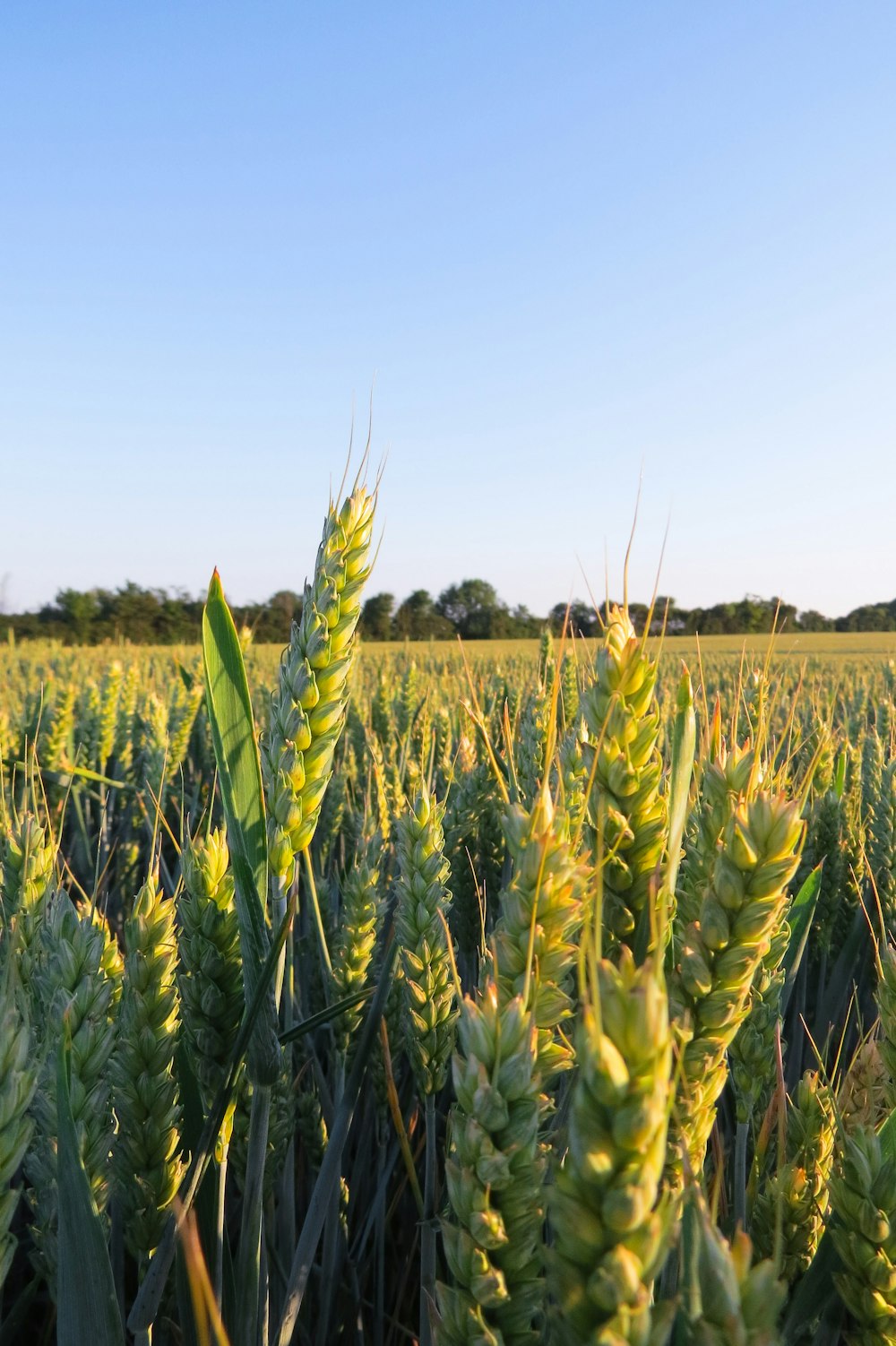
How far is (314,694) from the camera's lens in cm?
99

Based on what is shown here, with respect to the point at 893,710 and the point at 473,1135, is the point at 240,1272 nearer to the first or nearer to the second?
the point at 473,1135

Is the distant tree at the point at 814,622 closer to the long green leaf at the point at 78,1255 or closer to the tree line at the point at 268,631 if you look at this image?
the tree line at the point at 268,631

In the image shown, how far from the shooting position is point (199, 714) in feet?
14.8

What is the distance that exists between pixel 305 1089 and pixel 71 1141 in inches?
36.9

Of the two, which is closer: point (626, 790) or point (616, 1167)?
point (616, 1167)

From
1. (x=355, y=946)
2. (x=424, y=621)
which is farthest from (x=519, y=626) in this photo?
(x=355, y=946)

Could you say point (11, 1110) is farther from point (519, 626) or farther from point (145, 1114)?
point (519, 626)

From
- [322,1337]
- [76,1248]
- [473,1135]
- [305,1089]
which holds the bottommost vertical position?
[322,1337]

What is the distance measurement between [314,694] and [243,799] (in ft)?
0.51

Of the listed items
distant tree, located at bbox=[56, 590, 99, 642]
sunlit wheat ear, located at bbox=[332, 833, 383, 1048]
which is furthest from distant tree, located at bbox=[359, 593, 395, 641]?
sunlit wheat ear, located at bbox=[332, 833, 383, 1048]

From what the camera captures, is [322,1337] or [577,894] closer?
[577,894]

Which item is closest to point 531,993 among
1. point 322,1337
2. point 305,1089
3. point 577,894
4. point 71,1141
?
point 577,894

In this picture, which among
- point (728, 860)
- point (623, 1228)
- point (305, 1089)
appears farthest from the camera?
point (305, 1089)

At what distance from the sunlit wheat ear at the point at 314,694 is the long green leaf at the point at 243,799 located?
0.03 m
